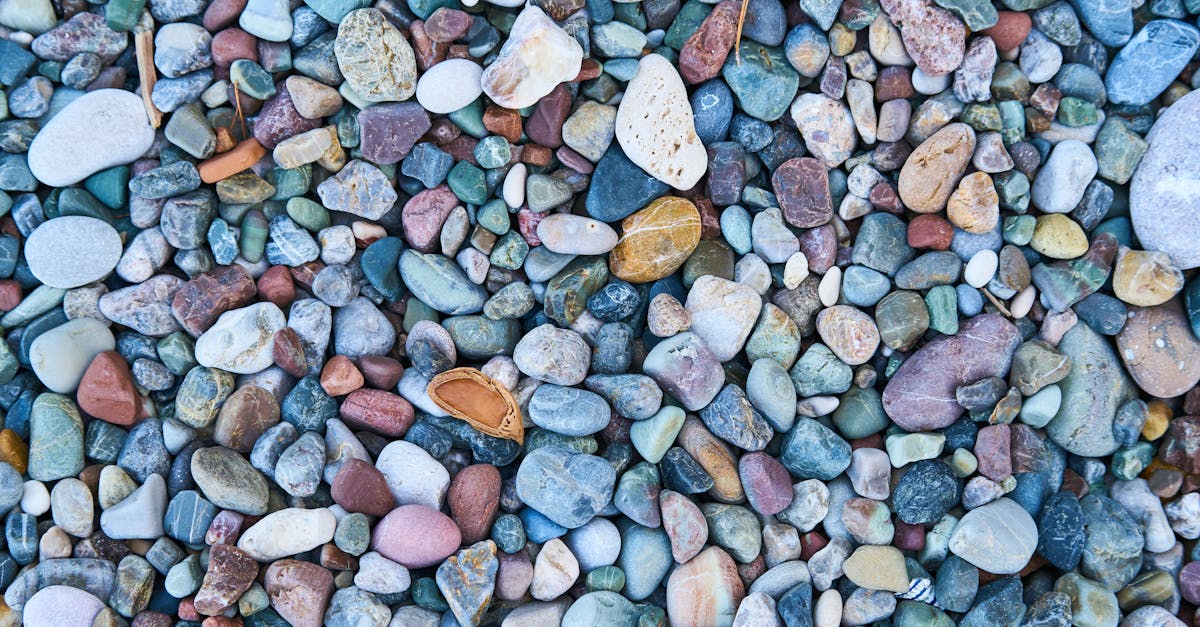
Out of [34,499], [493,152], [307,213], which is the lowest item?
[34,499]

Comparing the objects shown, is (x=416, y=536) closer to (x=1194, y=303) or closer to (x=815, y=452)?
(x=815, y=452)

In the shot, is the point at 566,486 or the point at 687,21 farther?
the point at 687,21

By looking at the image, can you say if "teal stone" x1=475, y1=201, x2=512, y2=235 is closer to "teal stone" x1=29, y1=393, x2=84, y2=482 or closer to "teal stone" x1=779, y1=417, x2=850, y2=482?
"teal stone" x1=779, y1=417, x2=850, y2=482

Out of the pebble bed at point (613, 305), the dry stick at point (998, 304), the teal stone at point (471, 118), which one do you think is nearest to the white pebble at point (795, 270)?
the pebble bed at point (613, 305)

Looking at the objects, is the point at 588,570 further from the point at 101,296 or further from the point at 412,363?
the point at 101,296

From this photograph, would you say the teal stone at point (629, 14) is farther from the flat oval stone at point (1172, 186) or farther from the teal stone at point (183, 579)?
the teal stone at point (183, 579)

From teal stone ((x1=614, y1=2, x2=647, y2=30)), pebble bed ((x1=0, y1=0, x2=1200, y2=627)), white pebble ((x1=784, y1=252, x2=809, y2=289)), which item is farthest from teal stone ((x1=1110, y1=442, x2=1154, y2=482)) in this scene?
teal stone ((x1=614, y1=2, x2=647, y2=30))

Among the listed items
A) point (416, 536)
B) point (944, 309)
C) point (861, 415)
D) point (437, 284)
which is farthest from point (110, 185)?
point (944, 309)

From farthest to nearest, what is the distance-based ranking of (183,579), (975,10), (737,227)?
(737,227) → (975,10) → (183,579)
